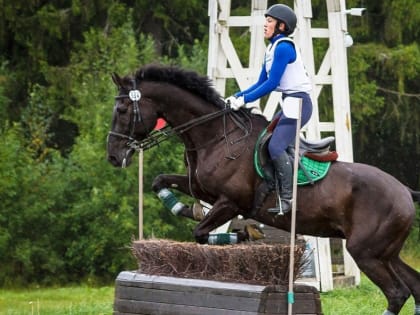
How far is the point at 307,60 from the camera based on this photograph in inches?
555

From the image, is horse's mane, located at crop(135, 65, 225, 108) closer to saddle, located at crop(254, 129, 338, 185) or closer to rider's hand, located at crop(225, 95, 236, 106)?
rider's hand, located at crop(225, 95, 236, 106)

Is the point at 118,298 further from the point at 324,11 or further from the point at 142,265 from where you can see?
the point at 324,11

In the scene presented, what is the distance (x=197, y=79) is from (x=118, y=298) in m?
2.01

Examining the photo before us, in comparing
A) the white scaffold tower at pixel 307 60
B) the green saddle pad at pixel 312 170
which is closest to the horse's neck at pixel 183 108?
the green saddle pad at pixel 312 170

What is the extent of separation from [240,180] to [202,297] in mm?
1141

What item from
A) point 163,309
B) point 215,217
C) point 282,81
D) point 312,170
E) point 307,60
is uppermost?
point 307,60

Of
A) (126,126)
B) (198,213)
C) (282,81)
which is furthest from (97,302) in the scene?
(282,81)

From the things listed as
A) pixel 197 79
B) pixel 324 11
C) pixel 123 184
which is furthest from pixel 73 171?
pixel 197 79

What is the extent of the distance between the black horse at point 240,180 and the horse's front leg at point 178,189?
0.01 metres

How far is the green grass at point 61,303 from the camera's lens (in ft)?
39.2

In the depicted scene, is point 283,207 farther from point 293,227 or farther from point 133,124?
point 133,124

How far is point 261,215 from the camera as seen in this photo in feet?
31.6

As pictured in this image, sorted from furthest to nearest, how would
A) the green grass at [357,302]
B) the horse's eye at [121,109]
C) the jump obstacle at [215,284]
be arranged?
the green grass at [357,302]
the horse's eye at [121,109]
the jump obstacle at [215,284]

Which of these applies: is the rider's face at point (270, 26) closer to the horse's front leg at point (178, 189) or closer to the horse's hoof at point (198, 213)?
the horse's front leg at point (178, 189)
